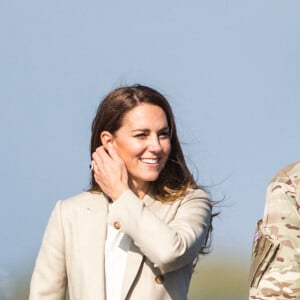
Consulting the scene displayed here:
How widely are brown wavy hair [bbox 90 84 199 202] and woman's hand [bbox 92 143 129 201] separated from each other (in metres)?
0.12

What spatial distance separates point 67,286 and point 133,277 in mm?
517

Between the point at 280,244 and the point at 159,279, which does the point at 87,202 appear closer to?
the point at 159,279

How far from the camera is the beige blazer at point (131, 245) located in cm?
603

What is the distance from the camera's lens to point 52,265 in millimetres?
6383

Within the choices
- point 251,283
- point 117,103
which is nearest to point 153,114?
point 117,103

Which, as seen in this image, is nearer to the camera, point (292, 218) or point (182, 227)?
point (292, 218)

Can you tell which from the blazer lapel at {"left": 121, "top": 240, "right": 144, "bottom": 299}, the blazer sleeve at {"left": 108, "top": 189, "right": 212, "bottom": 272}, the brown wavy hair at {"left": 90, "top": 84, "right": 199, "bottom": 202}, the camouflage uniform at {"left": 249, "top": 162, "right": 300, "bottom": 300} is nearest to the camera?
the camouflage uniform at {"left": 249, "top": 162, "right": 300, "bottom": 300}

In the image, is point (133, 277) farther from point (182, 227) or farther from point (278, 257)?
point (278, 257)

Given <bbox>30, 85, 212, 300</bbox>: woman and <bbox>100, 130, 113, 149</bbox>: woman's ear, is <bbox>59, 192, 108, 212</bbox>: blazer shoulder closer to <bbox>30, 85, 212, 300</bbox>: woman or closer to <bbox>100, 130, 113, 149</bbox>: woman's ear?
<bbox>30, 85, 212, 300</bbox>: woman

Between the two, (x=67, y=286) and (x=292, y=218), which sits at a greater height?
(x=292, y=218)

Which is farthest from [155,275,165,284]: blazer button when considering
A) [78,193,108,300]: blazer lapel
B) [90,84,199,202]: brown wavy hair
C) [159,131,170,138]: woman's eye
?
[159,131,170,138]: woman's eye

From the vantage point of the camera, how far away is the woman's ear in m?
6.34

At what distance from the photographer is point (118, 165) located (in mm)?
6203

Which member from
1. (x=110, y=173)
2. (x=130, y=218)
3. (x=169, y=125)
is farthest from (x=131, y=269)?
(x=169, y=125)
